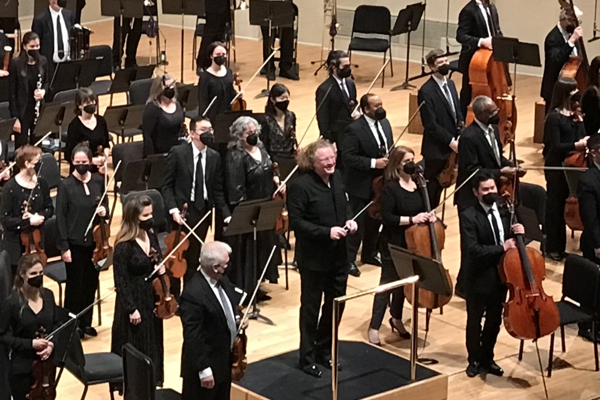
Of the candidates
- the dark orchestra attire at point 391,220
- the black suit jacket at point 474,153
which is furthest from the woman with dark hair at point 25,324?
the black suit jacket at point 474,153

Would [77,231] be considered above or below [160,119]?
below

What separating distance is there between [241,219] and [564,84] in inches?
125

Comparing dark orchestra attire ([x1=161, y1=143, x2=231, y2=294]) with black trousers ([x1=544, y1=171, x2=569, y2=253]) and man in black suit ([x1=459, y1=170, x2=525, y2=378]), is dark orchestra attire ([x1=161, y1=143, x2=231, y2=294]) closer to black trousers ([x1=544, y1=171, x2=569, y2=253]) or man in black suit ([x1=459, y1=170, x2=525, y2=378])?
man in black suit ([x1=459, y1=170, x2=525, y2=378])

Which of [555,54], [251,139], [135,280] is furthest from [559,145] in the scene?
[135,280]

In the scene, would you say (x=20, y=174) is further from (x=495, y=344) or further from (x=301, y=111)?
(x=301, y=111)

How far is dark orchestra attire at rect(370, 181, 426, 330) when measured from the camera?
26.2 ft

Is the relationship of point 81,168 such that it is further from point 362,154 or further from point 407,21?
point 407,21

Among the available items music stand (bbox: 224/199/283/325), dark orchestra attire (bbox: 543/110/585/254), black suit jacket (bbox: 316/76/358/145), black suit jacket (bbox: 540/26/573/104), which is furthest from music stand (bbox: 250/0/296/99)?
music stand (bbox: 224/199/283/325)

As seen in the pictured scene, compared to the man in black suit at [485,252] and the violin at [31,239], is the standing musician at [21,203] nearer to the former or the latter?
the violin at [31,239]

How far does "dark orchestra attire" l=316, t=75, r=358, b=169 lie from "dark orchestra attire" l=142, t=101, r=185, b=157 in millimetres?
1252

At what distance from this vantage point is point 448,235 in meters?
10.4

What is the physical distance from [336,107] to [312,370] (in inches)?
128

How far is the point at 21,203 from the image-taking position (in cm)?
813

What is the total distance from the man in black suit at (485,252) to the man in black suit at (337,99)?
95.2 inches
